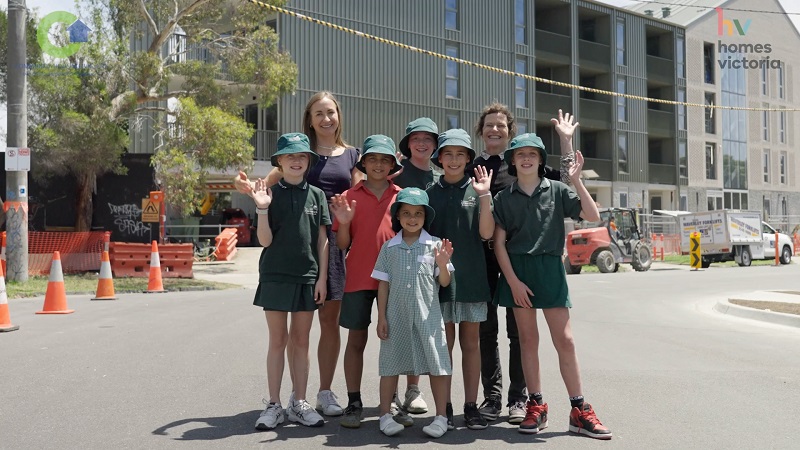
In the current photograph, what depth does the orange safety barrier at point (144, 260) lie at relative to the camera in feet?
64.2

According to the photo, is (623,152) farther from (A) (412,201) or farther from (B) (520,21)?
(A) (412,201)

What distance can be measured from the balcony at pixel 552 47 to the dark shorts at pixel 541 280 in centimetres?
3714

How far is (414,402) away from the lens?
18.9 feet

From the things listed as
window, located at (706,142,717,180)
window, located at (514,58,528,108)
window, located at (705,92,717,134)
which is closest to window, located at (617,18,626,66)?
window, located at (514,58,528,108)

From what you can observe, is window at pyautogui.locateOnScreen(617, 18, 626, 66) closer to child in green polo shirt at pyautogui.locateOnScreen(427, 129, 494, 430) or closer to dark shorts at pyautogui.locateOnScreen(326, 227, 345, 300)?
child in green polo shirt at pyautogui.locateOnScreen(427, 129, 494, 430)

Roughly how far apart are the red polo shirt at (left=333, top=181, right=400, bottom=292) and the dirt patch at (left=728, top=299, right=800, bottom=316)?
371 inches

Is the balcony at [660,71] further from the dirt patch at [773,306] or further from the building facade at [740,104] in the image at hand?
the dirt patch at [773,306]

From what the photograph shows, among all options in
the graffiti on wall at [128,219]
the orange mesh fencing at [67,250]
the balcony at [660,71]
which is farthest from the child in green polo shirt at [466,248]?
the balcony at [660,71]

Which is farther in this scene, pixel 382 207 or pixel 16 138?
pixel 16 138

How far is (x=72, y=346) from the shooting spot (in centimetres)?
886

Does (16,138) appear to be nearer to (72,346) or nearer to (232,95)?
(232,95)

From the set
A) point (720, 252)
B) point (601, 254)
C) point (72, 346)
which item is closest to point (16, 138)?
point (72, 346)

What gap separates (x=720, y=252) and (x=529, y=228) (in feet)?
94.2

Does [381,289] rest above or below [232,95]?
below
